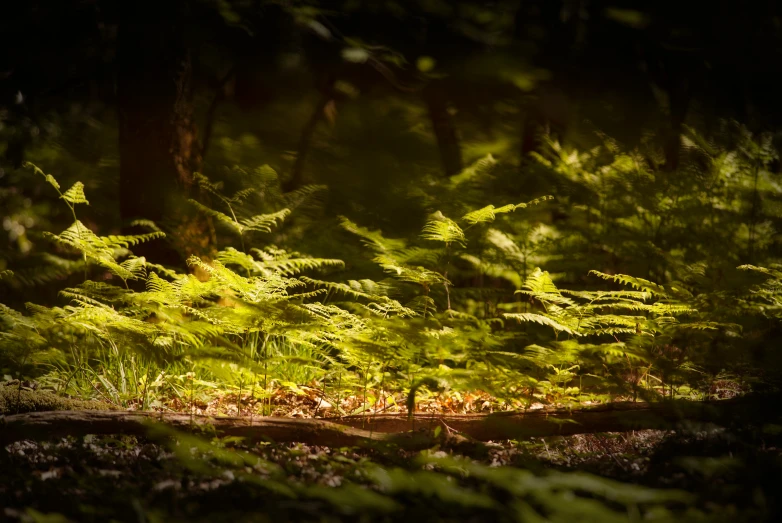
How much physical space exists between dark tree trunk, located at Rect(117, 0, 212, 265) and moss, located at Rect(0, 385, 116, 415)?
1.59 metres

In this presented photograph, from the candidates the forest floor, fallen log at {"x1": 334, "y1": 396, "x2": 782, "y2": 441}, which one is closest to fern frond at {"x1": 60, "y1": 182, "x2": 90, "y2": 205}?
the forest floor

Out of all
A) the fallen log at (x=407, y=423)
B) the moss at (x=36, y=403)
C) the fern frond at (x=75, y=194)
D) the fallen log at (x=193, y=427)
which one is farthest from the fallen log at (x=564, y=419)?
the fern frond at (x=75, y=194)

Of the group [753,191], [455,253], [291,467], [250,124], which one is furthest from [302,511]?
[250,124]

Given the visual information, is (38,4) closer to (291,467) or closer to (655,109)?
(291,467)

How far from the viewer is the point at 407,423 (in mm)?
3178

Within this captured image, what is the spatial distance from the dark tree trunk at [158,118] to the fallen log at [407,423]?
1935 mm

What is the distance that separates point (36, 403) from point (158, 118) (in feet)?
8.21

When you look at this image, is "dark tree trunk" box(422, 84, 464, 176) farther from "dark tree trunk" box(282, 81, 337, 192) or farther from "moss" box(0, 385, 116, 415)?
"moss" box(0, 385, 116, 415)

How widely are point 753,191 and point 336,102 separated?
5.77 m

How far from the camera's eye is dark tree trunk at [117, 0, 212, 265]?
4613 mm

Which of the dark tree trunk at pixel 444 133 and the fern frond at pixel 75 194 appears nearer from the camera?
the fern frond at pixel 75 194

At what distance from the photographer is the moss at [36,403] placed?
10.0 ft

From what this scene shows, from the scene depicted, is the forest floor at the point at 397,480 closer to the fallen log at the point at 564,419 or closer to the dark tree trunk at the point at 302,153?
the fallen log at the point at 564,419

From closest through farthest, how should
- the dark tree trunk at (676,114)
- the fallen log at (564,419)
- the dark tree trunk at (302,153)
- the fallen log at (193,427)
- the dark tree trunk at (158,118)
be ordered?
the fallen log at (193,427)
the fallen log at (564,419)
the dark tree trunk at (158,118)
the dark tree trunk at (676,114)
the dark tree trunk at (302,153)
